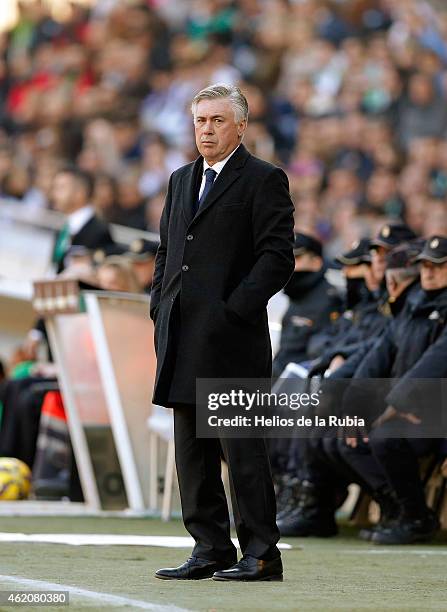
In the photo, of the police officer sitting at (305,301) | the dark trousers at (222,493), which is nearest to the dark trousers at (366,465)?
the police officer sitting at (305,301)

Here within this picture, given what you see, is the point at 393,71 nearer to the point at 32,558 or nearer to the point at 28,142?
the point at 28,142

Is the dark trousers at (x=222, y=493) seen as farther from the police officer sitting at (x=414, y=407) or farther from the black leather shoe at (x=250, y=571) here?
the police officer sitting at (x=414, y=407)

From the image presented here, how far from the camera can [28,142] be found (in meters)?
21.9

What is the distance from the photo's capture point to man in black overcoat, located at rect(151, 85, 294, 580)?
232 inches

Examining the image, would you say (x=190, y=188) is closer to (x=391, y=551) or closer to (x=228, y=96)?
(x=228, y=96)

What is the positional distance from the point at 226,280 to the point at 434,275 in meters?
3.34

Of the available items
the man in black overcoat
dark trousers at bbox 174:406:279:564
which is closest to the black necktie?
the man in black overcoat

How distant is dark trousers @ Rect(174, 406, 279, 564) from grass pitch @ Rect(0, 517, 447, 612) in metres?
0.19

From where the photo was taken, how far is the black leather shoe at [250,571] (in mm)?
5871

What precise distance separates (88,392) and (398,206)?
4652 mm

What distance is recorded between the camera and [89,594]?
5176 mm

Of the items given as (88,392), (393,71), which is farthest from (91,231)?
(393,71)

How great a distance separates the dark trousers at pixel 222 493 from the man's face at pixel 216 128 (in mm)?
973

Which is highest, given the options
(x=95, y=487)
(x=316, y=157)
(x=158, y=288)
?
(x=316, y=157)
